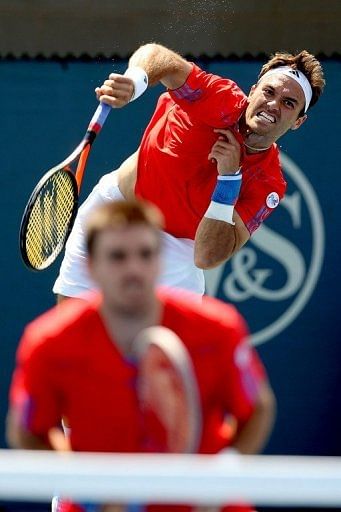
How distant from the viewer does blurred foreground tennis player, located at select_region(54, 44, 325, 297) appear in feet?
17.6

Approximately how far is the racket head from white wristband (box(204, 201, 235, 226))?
53 cm

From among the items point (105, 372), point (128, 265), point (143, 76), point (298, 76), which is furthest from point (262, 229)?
point (128, 265)

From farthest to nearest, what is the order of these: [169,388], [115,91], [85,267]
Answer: [85,267]
[115,91]
[169,388]

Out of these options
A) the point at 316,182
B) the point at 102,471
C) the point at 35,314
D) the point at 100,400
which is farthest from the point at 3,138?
the point at 102,471

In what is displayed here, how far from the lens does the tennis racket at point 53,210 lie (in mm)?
5043

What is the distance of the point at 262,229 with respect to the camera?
23.5 feet

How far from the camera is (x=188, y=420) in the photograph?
327 cm

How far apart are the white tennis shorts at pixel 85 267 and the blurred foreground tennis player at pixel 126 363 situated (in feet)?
6.61

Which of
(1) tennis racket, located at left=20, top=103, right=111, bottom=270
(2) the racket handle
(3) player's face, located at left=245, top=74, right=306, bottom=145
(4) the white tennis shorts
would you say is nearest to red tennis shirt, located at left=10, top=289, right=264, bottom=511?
(1) tennis racket, located at left=20, top=103, right=111, bottom=270

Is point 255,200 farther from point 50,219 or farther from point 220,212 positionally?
point 50,219

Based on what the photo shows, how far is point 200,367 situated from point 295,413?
387cm

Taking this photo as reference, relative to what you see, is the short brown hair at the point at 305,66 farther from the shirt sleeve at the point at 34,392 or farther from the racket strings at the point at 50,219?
the shirt sleeve at the point at 34,392

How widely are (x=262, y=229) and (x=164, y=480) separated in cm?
439

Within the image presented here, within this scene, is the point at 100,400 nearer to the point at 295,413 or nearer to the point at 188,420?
the point at 188,420
